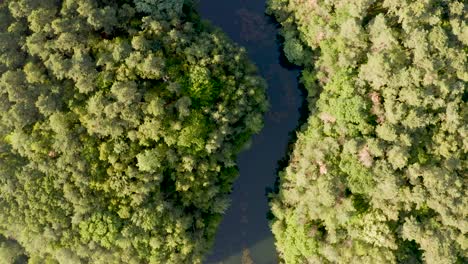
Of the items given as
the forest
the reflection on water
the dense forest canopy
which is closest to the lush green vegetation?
the forest

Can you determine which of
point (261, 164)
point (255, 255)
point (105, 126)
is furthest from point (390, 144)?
point (105, 126)

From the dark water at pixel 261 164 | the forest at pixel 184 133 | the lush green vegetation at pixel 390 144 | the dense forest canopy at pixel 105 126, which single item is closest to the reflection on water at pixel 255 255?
the dark water at pixel 261 164

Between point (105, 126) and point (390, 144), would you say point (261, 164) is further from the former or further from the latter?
point (105, 126)

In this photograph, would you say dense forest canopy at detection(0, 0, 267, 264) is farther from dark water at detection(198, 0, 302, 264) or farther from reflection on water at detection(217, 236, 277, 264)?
reflection on water at detection(217, 236, 277, 264)

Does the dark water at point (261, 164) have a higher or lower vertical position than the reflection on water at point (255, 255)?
higher

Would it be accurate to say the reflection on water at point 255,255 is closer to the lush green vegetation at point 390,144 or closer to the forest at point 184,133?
the lush green vegetation at point 390,144

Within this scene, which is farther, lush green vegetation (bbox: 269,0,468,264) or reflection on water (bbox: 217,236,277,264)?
reflection on water (bbox: 217,236,277,264)
